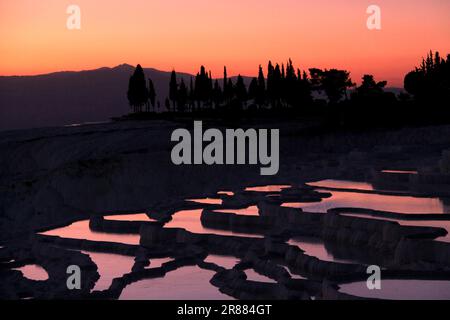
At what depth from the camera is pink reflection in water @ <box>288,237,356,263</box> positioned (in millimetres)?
20938

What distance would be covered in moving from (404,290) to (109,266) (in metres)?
8.42

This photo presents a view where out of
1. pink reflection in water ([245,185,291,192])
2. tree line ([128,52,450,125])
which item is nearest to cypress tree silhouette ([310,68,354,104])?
tree line ([128,52,450,125])

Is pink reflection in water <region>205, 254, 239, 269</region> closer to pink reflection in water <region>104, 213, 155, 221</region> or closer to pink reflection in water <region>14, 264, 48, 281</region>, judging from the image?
pink reflection in water <region>14, 264, 48, 281</region>

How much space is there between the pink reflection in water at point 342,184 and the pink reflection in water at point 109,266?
11.9m

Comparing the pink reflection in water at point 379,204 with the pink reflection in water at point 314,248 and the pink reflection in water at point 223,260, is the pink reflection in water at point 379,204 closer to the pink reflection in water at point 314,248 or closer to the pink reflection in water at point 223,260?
the pink reflection in water at point 314,248

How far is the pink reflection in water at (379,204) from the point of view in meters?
26.6

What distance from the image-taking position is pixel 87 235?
1101 inches

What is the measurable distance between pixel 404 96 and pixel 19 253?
57.5 m

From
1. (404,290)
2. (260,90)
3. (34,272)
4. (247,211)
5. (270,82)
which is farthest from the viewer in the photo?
(260,90)

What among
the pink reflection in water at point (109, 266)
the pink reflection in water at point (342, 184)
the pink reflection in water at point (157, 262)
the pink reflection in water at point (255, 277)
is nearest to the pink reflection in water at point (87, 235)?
the pink reflection in water at point (109, 266)

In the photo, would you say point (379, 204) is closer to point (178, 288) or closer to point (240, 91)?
point (178, 288)

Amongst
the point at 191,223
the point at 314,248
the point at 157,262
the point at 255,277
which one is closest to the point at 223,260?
the point at 157,262

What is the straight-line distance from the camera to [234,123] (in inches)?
2884
